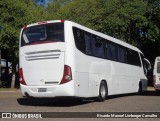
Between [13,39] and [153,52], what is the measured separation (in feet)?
58.4

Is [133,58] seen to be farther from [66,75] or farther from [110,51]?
[66,75]

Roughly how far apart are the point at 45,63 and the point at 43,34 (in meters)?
1.19

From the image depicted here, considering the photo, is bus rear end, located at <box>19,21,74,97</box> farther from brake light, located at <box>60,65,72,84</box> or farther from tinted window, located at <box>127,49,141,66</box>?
tinted window, located at <box>127,49,141,66</box>

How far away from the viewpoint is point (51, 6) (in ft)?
131

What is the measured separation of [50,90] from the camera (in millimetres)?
14570

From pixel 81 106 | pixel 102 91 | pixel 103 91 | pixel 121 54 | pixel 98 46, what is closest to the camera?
pixel 81 106

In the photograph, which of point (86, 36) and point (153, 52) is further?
point (153, 52)

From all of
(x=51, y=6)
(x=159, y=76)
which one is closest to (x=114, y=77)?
(x=159, y=76)

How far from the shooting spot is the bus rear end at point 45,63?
14438mm

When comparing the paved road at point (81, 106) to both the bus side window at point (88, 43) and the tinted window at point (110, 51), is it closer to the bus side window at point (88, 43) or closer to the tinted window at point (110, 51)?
the bus side window at point (88, 43)

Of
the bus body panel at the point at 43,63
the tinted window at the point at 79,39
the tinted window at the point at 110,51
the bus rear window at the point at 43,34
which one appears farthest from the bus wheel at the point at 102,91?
the bus rear window at the point at 43,34

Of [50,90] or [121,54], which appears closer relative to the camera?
[50,90]

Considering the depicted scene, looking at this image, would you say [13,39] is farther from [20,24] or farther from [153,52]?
[153,52]

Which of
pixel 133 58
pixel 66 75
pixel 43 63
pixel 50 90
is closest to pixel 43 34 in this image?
pixel 43 63
